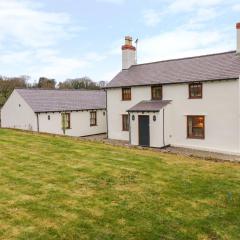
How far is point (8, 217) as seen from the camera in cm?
761

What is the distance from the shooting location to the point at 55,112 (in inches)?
1264

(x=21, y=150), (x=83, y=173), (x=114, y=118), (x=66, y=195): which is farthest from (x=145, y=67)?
(x=66, y=195)

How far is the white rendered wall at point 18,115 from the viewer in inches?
1209

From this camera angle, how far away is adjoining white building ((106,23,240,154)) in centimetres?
2306

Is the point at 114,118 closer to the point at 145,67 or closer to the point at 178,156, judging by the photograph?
the point at 145,67

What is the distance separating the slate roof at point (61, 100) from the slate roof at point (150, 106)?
914 cm

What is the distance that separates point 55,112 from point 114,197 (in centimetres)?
2374

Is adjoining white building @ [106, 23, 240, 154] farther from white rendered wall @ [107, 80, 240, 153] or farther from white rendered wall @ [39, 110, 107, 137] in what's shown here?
white rendered wall @ [39, 110, 107, 137]

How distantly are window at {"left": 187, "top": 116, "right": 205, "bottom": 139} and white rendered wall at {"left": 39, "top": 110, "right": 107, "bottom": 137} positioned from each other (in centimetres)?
1354

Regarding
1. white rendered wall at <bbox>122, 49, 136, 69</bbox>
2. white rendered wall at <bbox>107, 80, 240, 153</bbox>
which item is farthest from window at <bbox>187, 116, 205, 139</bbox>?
white rendered wall at <bbox>122, 49, 136, 69</bbox>

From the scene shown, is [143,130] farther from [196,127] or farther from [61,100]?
[61,100]

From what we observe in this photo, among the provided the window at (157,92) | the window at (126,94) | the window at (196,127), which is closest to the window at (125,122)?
the window at (126,94)

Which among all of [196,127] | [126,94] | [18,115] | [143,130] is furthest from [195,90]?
[18,115]

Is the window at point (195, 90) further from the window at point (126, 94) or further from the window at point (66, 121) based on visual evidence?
the window at point (66, 121)
